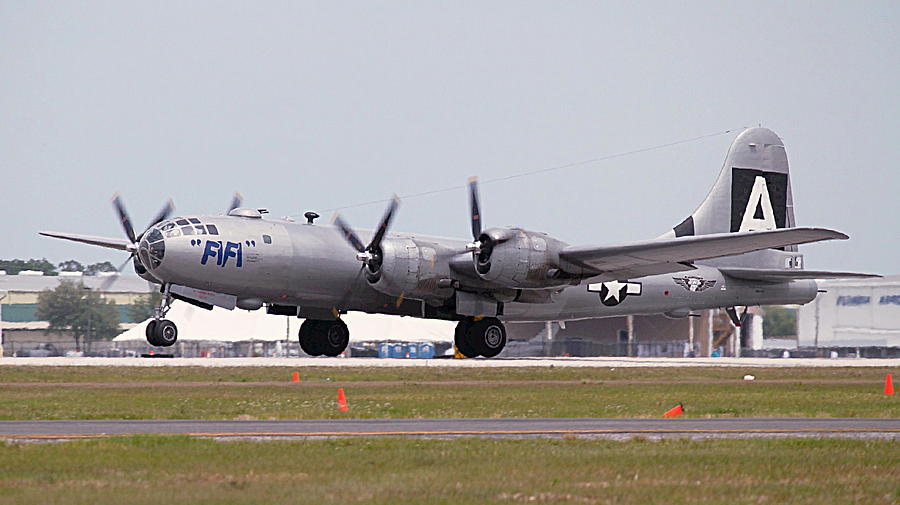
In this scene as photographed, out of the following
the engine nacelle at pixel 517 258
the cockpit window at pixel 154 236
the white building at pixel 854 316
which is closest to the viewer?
the cockpit window at pixel 154 236

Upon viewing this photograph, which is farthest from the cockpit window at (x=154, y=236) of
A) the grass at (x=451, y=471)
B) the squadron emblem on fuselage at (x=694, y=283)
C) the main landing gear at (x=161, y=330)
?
the grass at (x=451, y=471)

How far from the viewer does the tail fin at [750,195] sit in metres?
Result: 52.5

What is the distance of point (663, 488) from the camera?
44.9 ft

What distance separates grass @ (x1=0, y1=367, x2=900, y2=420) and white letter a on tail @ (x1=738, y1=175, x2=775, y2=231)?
7094 mm

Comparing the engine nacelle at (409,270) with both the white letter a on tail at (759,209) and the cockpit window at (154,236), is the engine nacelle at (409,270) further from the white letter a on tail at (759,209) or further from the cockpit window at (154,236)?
the white letter a on tail at (759,209)

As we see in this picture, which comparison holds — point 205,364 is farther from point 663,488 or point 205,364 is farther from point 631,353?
point 663,488

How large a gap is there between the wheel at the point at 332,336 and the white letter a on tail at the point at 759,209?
1786cm

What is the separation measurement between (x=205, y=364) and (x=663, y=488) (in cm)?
3893

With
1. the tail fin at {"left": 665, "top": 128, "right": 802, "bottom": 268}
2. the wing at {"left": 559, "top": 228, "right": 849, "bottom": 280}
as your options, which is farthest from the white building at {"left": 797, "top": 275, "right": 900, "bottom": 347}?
the wing at {"left": 559, "top": 228, "right": 849, "bottom": 280}

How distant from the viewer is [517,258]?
4050 centimetres

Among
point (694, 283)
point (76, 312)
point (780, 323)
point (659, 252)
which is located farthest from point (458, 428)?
point (780, 323)

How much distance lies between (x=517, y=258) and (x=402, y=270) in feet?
12.3

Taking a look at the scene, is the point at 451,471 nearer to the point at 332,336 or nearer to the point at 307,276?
the point at 307,276

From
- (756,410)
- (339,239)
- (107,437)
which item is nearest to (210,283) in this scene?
(339,239)
